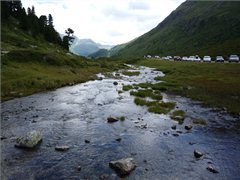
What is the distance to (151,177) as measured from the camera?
619 inches

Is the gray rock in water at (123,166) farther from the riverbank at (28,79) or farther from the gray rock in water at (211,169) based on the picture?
the riverbank at (28,79)

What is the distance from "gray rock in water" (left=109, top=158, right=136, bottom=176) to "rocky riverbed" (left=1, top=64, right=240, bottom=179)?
146 mm

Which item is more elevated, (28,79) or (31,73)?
(31,73)

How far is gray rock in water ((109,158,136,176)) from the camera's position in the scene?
16.1 meters

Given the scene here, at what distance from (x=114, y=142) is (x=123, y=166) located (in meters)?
5.16

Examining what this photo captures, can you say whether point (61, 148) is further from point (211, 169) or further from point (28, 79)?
point (28, 79)

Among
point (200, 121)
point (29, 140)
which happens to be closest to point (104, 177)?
point (29, 140)

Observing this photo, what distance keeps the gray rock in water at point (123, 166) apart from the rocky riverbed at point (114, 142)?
146 mm

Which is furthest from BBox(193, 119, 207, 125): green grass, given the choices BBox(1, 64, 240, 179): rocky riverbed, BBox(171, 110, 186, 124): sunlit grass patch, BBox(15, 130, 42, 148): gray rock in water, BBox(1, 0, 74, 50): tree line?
BBox(1, 0, 74, 50): tree line

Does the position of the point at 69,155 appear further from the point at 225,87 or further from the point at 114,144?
the point at 225,87

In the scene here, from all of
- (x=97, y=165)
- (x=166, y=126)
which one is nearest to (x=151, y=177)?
(x=97, y=165)

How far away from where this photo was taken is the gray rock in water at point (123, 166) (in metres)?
16.1

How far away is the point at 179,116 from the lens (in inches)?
1145

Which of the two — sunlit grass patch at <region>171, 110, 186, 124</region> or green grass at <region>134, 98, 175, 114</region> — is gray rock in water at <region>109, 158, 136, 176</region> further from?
green grass at <region>134, 98, 175, 114</region>
